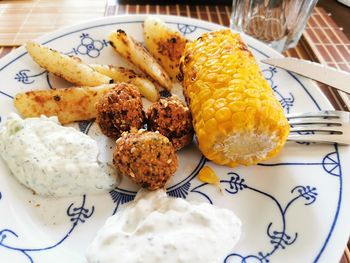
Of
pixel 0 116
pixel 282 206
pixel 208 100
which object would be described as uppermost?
pixel 208 100

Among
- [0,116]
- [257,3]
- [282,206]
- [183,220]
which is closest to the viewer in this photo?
[183,220]

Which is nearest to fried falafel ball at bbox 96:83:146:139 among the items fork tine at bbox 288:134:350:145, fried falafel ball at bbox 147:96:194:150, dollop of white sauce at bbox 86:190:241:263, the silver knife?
fried falafel ball at bbox 147:96:194:150

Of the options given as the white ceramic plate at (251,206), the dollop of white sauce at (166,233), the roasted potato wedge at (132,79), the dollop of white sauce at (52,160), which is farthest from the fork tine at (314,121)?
the dollop of white sauce at (52,160)

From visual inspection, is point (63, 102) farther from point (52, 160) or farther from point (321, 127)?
point (321, 127)

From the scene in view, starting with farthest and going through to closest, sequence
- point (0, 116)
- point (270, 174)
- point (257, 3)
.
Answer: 1. point (257, 3)
2. point (0, 116)
3. point (270, 174)

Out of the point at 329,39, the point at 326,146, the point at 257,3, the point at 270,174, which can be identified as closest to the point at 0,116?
the point at 270,174

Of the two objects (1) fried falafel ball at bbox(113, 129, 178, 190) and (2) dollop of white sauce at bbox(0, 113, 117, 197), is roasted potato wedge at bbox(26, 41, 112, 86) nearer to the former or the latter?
(2) dollop of white sauce at bbox(0, 113, 117, 197)

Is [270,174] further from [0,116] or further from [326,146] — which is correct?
[0,116]
